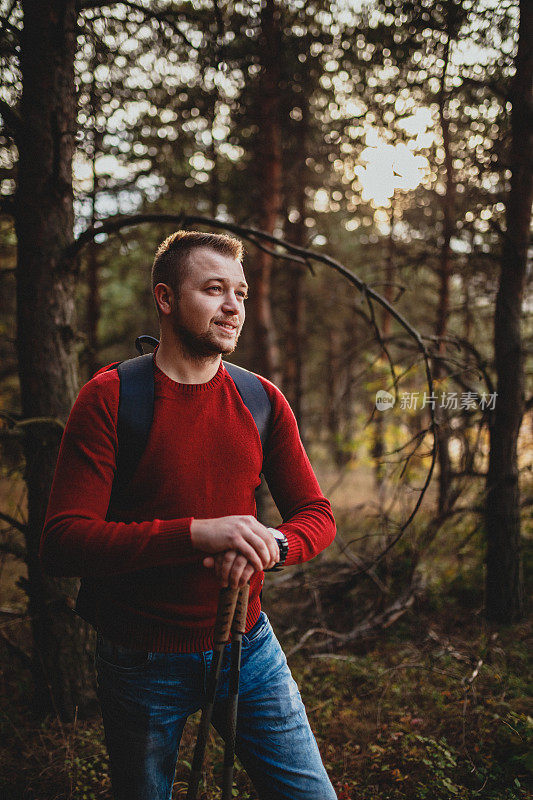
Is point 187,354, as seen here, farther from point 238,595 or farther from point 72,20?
point 72,20

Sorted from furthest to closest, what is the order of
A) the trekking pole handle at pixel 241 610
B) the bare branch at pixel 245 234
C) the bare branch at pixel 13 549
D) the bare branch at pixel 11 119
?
the bare branch at pixel 13 549
the bare branch at pixel 245 234
the bare branch at pixel 11 119
the trekking pole handle at pixel 241 610

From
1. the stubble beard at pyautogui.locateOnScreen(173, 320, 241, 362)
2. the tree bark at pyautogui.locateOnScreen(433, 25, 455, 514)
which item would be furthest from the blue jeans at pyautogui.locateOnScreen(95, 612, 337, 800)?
the tree bark at pyautogui.locateOnScreen(433, 25, 455, 514)

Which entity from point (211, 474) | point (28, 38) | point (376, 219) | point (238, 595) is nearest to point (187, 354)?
point (211, 474)

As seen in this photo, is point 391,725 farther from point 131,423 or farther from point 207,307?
point 207,307

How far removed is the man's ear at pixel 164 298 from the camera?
1901 mm

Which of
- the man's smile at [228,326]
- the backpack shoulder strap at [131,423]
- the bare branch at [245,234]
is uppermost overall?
the bare branch at [245,234]

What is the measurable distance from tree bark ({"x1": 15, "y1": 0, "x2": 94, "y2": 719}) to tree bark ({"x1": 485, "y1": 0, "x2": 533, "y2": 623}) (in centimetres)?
396

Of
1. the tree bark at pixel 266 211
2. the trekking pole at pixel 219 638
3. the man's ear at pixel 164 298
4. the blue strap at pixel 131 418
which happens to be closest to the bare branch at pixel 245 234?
the man's ear at pixel 164 298

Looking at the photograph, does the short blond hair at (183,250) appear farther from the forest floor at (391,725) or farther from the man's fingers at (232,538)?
the forest floor at (391,725)

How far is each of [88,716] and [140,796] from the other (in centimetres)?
232

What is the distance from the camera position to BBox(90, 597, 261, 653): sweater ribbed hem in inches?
67.0

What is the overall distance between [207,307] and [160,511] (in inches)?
29.5

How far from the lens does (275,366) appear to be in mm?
7797

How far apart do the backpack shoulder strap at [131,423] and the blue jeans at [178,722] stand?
0.58 metres
